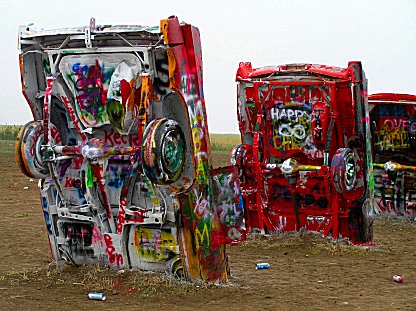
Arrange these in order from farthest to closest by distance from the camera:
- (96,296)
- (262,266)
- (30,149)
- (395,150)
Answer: (395,150)
(262,266)
(30,149)
(96,296)

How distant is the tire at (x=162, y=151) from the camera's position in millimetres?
8070

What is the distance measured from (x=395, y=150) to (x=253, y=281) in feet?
17.0

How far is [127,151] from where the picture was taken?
8.78 meters

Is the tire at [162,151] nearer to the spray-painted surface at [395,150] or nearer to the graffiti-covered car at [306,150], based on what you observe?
the graffiti-covered car at [306,150]

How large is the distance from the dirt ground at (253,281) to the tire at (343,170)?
951mm

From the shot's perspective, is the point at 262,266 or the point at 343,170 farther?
the point at 343,170

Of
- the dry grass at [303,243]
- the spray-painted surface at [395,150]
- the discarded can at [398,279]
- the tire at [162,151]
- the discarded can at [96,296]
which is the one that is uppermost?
the tire at [162,151]

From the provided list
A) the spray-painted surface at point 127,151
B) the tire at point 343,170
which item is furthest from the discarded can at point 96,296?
the tire at point 343,170

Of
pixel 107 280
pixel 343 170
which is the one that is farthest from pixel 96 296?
pixel 343 170

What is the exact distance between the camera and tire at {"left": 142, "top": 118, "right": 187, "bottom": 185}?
318 inches

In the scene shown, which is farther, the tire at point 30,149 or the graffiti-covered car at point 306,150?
the graffiti-covered car at point 306,150

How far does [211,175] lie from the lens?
356 inches

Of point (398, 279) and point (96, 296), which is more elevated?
point (96, 296)

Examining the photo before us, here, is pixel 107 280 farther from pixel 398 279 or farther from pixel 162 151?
pixel 398 279
